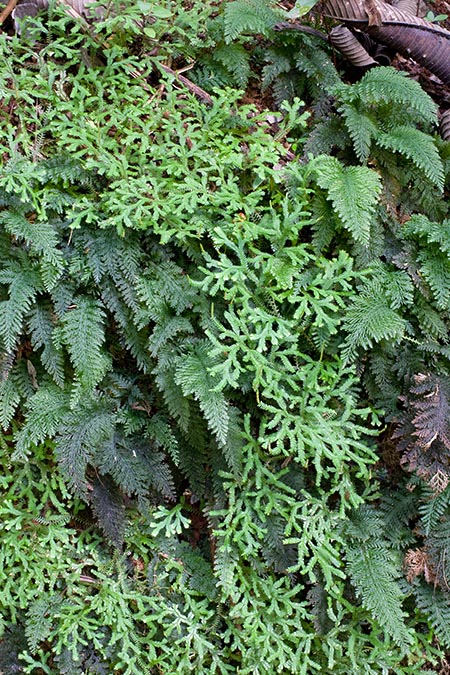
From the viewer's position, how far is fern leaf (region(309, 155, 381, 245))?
2.39 metres

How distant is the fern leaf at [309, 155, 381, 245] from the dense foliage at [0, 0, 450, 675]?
0.04 feet

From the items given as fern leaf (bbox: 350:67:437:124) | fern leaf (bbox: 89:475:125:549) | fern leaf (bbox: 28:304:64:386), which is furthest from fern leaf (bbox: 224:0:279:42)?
fern leaf (bbox: 89:475:125:549)

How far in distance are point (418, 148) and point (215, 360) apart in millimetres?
1240

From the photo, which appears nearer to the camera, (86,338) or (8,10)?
(86,338)

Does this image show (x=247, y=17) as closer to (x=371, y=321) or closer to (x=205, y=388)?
(x=371, y=321)

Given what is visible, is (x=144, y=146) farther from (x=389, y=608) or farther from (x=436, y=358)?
(x=389, y=608)

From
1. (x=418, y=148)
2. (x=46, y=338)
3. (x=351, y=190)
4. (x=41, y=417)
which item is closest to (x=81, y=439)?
(x=41, y=417)

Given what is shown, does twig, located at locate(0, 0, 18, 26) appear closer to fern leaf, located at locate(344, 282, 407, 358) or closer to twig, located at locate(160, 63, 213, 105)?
twig, located at locate(160, 63, 213, 105)

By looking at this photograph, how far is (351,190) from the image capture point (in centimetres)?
243

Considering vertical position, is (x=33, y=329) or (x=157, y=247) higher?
(x=157, y=247)

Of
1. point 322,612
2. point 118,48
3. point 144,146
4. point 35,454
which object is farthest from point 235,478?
point 118,48

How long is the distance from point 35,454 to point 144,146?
145 centimetres

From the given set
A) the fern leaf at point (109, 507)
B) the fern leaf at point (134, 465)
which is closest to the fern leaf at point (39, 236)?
the fern leaf at point (134, 465)

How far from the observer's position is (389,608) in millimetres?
2482
